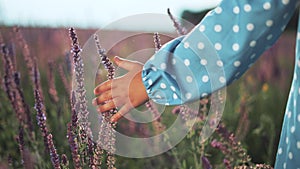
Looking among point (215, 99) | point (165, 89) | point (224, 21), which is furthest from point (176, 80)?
point (215, 99)

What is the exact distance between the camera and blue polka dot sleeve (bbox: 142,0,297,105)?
3.79ft

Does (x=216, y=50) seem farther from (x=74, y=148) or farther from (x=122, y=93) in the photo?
(x=74, y=148)

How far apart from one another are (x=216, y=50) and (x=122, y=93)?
0.22m

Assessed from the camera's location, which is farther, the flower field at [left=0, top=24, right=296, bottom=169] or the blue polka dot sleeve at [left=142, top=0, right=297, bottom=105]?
the flower field at [left=0, top=24, right=296, bottom=169]

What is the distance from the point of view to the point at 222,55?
118 cm

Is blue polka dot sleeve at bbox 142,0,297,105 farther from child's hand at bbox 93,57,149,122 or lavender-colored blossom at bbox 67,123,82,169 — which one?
lavender-colored blossom at bbox 67,123,82,169

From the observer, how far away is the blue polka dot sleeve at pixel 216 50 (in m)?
1.16

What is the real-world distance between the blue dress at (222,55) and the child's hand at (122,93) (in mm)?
22

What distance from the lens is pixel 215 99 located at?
1.88 meters

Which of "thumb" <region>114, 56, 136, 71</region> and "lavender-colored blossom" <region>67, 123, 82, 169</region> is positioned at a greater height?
"thumb" <region>114, 56, 136, 71</region>

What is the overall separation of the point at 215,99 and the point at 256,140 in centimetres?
69

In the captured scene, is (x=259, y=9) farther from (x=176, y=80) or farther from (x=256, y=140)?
(x=256, y=140)

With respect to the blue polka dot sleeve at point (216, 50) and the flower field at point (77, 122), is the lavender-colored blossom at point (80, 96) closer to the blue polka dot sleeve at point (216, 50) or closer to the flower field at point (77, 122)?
the flower field at point (77, 122)

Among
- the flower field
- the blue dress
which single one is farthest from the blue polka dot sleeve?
the flower field
